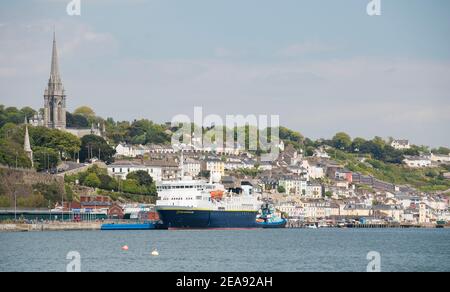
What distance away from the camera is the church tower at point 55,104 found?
157000mm

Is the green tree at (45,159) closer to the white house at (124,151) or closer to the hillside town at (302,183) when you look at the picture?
the hillside town at (302,183)

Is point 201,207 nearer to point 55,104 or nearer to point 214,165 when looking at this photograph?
point 214,165

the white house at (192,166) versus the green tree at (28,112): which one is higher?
the green tree at (28,112)

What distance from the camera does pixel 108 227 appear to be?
309ft

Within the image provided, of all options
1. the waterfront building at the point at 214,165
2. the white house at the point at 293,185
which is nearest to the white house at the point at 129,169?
the waterfront building at the point at 214,165

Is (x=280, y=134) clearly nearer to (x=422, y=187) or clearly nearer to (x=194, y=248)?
(x=422, y=187)

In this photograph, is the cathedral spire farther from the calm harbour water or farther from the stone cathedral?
the calm harbour water

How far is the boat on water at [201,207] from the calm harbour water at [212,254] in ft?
51.9

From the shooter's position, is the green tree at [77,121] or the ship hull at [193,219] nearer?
the ship hull at [193,219]

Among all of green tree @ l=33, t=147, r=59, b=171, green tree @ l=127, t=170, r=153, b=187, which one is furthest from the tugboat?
green tree @ l=33, t=147, r=59, b=171

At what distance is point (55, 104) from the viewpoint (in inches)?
6230

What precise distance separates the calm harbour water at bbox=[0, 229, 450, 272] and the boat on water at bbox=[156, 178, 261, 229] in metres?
15.8
